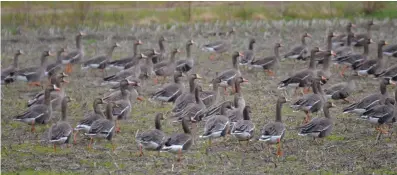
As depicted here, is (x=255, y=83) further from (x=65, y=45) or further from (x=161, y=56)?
(x=65, y=45)

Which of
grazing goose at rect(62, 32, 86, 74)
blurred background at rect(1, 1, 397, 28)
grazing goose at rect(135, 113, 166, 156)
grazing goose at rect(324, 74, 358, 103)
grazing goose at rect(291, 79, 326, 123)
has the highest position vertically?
grazing goose at rect(135, 113, 166, 156)

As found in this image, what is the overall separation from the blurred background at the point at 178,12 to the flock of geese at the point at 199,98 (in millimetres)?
10266

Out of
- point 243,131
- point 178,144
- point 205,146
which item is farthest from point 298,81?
point 178,144

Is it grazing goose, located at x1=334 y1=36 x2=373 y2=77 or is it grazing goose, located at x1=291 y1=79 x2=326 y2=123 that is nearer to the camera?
grazing goose, located at x1=291 y1=79 x2=326 y2=123

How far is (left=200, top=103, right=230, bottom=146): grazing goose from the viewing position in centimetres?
1606

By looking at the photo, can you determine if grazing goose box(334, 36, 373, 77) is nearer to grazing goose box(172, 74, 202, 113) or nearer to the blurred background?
grazing goose box(172, 74, 202, 113)

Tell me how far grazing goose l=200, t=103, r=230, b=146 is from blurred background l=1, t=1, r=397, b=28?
2283cm

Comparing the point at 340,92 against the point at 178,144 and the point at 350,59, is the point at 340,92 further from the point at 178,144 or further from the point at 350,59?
the point at 178,144

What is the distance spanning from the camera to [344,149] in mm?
15594

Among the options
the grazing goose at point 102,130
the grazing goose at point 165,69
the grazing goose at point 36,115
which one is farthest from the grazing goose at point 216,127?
the grazing goose at point 165,69

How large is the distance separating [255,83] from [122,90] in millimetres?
5658

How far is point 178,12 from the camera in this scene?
4247cm

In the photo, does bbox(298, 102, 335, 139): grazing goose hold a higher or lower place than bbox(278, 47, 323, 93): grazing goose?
higher

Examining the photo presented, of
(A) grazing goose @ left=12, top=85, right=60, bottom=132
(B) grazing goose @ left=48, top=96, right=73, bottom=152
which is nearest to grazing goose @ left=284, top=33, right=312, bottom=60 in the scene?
(A) grazing goose @ left=12, top=85, right=60, bottom=132
